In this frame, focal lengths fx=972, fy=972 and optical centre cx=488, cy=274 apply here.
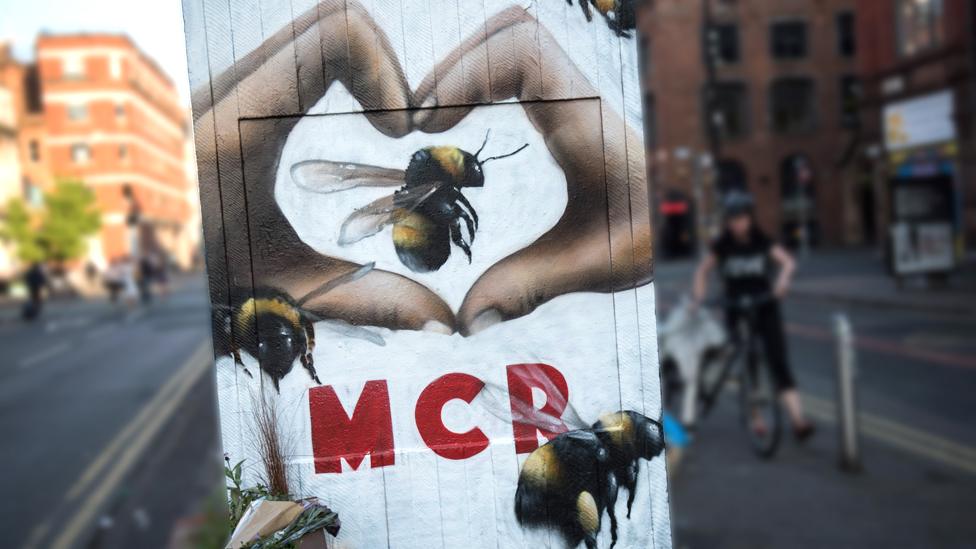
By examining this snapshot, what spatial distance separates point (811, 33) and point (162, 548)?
44.8 metres

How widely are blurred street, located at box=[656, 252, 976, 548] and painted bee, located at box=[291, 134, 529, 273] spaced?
3.57m

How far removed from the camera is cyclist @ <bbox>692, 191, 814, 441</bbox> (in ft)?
22.8

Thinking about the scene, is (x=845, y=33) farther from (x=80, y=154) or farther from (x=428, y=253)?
(x=80, y=154)

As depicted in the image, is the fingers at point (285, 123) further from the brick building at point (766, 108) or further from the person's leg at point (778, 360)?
the brick building at point (766, 108)

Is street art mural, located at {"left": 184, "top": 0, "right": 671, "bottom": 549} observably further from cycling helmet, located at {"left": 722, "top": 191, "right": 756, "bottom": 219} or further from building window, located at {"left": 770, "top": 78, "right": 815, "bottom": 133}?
building window, located at {"left": 770, "top": 78, "right": 815, "bottom": 133}

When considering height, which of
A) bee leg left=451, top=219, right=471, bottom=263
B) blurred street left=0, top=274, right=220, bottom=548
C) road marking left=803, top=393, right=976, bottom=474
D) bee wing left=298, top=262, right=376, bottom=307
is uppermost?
bee leg left=451, top=219, right=471, bottom=263

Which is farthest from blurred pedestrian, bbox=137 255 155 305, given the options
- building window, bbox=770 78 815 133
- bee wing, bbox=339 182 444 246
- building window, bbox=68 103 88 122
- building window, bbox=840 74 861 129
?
building window, bbox=68 103 88 122

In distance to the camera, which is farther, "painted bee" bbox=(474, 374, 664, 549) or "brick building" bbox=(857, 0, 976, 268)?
"brick building" bbox=(857, 0, 976, 268)

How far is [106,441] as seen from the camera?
354 inches

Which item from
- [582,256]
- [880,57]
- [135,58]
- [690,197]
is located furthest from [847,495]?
[135,58]

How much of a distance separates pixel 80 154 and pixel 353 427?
7334 cm

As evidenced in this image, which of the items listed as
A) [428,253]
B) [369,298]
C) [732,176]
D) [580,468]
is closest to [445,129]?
[428,253]

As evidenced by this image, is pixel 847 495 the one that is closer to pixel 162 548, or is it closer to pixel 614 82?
pixel 162 548

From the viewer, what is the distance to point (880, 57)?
2752 centimetres
